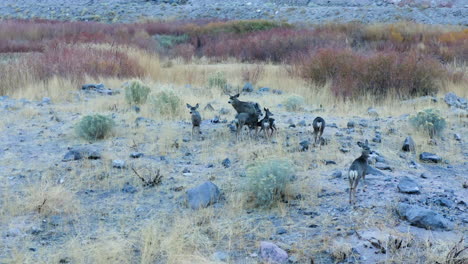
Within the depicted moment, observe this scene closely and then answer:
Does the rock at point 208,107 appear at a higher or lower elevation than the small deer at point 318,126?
lower

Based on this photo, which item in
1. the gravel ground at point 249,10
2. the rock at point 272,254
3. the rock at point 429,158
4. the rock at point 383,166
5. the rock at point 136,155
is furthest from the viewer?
the gravel ground at point 249,10

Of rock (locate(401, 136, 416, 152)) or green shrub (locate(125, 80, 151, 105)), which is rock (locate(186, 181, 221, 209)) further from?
green shrub (locate(125, 80, 151, 105))

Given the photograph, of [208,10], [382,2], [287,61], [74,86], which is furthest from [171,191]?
[382,2]

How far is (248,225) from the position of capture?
5.22 m

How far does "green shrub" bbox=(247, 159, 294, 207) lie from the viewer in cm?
561

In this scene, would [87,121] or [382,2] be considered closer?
[87,121]

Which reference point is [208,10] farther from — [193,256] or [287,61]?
[193,256]

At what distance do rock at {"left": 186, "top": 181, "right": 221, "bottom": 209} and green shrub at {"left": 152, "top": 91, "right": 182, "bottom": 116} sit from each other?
179 inches

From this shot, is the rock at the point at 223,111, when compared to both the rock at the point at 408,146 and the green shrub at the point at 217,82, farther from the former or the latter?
the rock at the point at 408,146

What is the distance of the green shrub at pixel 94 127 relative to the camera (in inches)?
337

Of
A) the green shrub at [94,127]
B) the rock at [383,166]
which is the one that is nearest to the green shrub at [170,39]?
the green shrub at [94,127]

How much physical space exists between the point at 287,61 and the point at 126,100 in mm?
9322

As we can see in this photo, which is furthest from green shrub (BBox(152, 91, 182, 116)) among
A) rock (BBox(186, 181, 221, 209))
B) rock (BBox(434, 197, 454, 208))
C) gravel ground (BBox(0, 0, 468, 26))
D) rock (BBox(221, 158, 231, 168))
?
gravel ground (BBox(0, 0, 468, 26))

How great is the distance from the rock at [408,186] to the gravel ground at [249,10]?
30483mm
